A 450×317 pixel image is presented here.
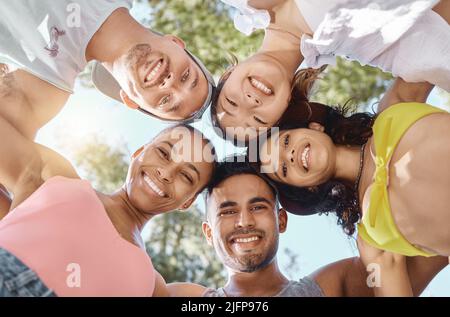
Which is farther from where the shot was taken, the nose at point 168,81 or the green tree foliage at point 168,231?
the green tree foliage at point 168,231

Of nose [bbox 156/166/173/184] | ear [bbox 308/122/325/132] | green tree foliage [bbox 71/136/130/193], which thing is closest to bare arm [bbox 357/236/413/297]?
ear [bbox 308/122/325/132]

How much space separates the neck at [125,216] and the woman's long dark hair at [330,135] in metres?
0.39

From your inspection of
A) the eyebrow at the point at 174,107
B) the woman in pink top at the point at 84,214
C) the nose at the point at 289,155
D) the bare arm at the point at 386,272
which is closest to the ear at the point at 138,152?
the woman in pink top at the point at 84,214

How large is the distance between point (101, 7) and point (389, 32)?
77 cm

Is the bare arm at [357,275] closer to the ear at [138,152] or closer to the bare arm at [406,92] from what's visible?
the bare arm at [406,92]

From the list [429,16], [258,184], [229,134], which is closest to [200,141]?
[229,134]

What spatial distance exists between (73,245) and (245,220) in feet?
1.40

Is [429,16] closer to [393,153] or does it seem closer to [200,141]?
Result: [393,153]

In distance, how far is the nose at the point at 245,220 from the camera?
1.38 metres

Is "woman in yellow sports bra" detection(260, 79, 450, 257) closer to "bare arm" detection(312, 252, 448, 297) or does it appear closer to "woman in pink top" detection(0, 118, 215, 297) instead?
"bare arm" detection(312, 252, 448, 297)

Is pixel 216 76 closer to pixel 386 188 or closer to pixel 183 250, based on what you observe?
pixel 183 250

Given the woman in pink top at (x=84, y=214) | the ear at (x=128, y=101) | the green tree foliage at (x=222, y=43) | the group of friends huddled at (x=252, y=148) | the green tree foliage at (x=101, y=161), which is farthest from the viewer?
the green tree foliage at (x=222, y=43)

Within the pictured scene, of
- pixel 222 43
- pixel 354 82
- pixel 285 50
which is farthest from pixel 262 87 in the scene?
pixel 354 82
